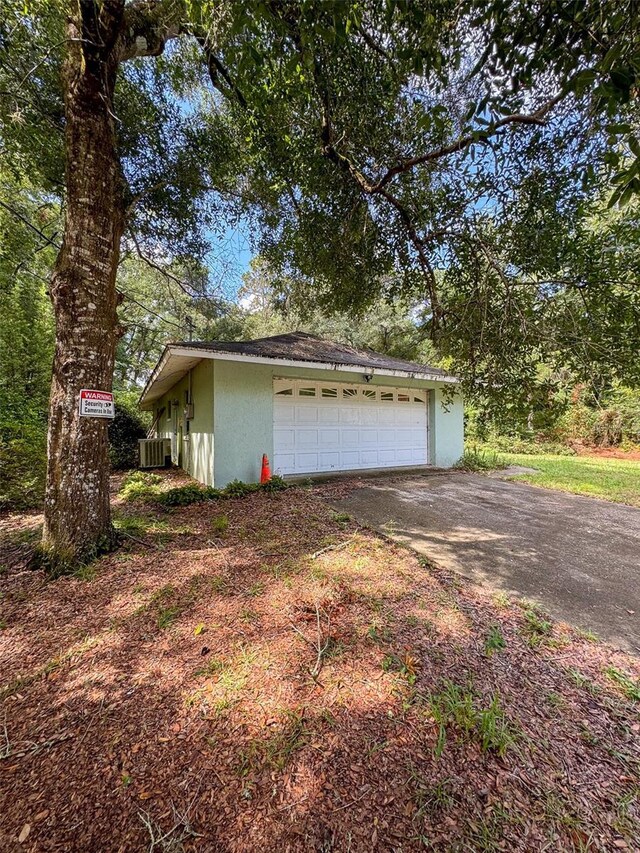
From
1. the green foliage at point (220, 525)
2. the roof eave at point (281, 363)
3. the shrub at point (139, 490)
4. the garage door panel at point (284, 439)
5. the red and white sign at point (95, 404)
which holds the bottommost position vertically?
the green foliage at point (220, 525)

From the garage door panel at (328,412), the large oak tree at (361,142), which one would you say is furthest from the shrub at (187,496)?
the garage door panel at (328,412)

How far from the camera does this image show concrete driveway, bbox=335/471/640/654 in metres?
2.71

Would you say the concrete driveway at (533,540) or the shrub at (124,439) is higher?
the shrub at (124,439)

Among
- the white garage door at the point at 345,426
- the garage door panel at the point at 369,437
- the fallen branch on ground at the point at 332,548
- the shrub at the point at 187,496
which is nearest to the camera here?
the fallen branch on ground at the point at 332,548

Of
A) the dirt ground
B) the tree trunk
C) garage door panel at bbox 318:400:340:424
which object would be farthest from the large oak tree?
garage door panel at bbox 318:400:340:424

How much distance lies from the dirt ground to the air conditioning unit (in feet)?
23.6

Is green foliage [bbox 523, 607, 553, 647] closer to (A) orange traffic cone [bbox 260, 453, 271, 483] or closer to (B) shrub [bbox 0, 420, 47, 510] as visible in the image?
(A) orange traffic cone [bbox 260, 453, 271, 483]

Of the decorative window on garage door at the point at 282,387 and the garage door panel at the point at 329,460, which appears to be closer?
the decorative window on garage door at the point at 282,387

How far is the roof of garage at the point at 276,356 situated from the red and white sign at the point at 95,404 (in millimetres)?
2482

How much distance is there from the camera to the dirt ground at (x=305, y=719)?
3.94 ft

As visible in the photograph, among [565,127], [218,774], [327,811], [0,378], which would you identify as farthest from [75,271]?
[0,378]

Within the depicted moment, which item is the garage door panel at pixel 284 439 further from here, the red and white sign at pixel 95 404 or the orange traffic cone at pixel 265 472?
the red and white sign at pixel 95 404

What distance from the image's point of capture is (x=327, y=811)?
1234mm

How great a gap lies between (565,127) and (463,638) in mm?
4528
